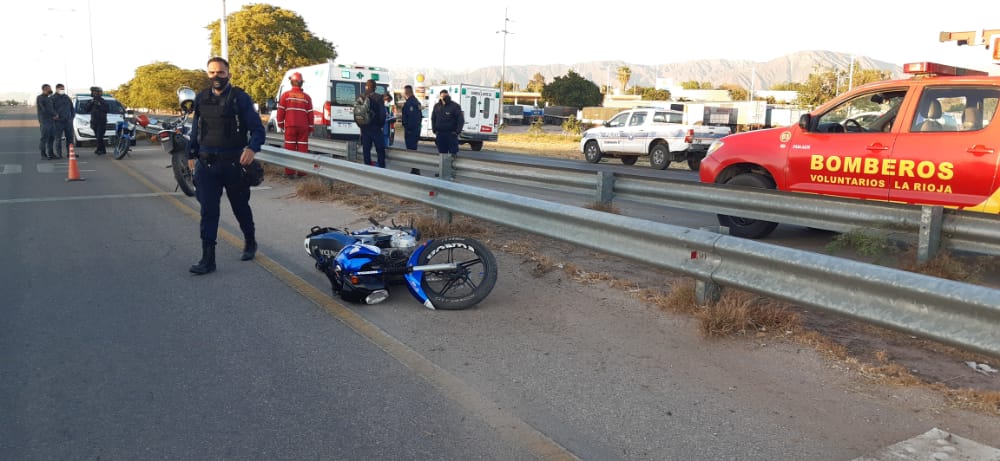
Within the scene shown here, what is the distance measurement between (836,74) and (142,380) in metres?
57.5

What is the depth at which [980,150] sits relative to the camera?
6.63 metres

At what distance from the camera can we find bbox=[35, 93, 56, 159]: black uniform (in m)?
18.0

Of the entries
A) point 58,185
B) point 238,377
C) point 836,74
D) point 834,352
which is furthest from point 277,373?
point 836,74

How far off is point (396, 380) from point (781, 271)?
2.24 m

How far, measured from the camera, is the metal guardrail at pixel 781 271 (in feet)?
10.8

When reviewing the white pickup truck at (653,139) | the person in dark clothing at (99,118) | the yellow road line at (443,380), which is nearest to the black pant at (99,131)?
the person in dark clothing at (99,118)

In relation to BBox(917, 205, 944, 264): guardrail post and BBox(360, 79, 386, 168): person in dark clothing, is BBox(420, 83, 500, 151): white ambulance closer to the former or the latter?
BBox(360, 79, 386, 168): person in dark clothing

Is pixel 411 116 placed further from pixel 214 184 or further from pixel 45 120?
pixel 45 120

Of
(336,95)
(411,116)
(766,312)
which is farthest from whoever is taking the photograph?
(336,95)

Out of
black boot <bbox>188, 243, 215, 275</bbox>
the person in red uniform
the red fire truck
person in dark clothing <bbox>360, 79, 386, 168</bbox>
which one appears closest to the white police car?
the person in red uniform

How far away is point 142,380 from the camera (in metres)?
4.05

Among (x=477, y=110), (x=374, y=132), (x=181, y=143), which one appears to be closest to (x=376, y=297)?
(x=181, y=143)

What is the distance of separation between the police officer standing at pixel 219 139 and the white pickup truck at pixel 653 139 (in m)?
14.3

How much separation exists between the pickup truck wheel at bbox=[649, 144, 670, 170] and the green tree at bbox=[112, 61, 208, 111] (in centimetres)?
6710
